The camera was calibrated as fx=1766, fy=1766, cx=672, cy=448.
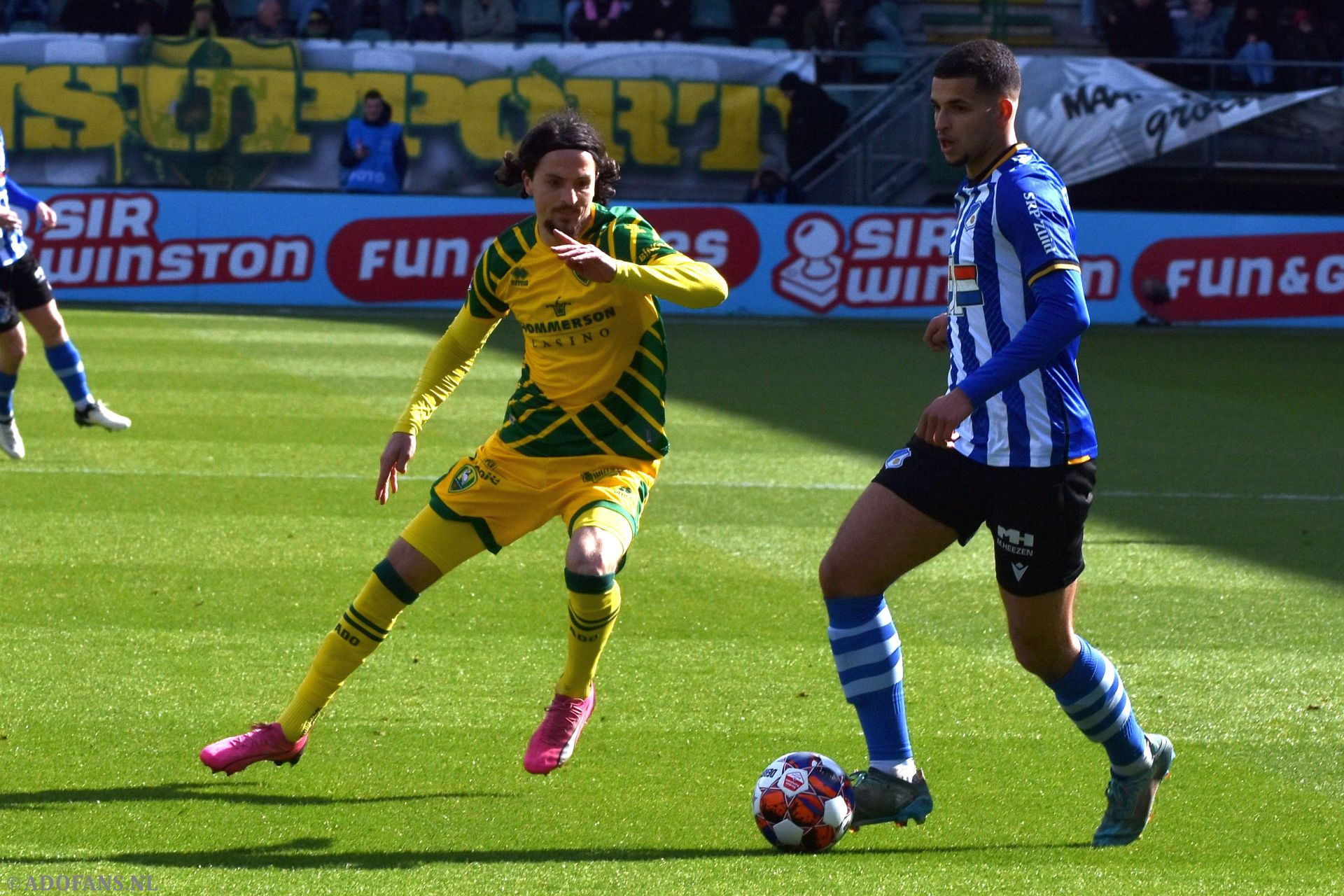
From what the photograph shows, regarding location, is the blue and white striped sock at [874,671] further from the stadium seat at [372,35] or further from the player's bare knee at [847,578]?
the stadium seat at [372,35]

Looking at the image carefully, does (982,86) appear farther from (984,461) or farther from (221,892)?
(221,892)

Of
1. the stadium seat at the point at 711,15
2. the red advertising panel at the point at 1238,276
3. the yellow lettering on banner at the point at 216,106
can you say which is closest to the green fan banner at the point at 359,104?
the yellow lettering on banner at the point at 216,106

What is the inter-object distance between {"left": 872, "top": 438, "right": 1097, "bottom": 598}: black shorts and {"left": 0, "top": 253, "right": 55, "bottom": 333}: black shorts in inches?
283

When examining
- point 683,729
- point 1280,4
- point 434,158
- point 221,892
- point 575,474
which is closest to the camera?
point 221,892

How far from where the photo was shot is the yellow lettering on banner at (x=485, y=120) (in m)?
22.1

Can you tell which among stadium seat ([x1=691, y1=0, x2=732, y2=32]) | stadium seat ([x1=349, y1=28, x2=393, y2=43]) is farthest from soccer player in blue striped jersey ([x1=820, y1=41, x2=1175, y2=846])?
stadium seat ([x1=691, y1=0, x2=732, y2=32])

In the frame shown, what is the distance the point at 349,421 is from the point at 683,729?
23.0 ft

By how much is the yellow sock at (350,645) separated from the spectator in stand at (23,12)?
20947 mm

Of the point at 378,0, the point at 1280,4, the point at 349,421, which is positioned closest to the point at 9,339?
the point at 349,421

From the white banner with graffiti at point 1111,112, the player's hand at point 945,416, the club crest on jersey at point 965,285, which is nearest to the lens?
the player's hand at point 945,416

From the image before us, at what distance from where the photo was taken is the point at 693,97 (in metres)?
22.4

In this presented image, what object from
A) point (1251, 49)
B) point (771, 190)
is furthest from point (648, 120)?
point (1251, 49)

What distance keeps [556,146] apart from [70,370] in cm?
657

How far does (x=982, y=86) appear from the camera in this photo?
13.0 feet
